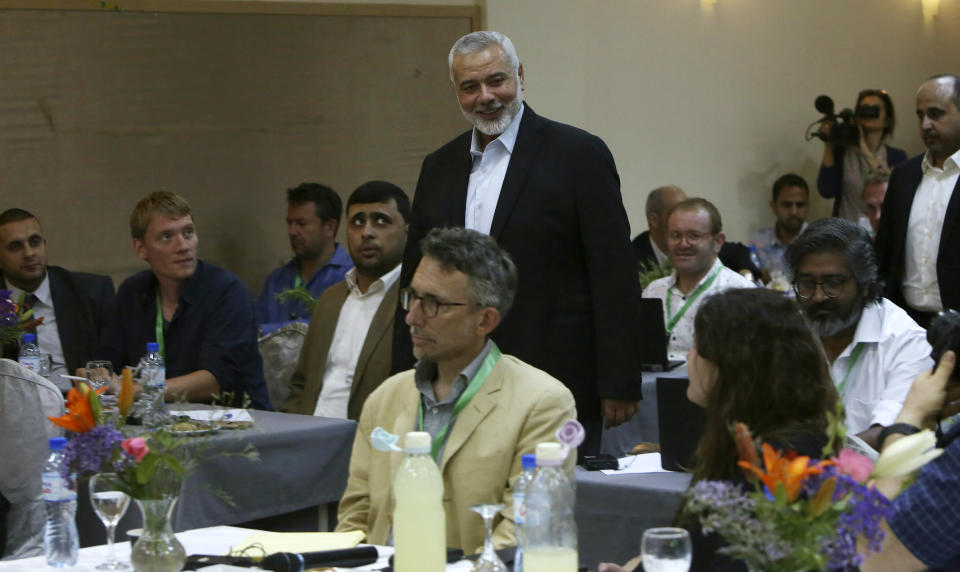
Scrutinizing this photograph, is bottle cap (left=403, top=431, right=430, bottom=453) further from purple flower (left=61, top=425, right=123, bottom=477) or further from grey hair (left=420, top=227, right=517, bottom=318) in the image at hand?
grey hair (left=420, top=227, right=517, bottom=318)

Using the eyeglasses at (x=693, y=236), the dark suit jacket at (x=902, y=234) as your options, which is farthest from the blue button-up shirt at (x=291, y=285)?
the dark suit jacket at (x=902, y=234)

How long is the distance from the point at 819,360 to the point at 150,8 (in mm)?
5156

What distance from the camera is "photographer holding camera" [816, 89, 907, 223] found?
28.8 ft

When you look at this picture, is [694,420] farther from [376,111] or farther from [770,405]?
[376,111]

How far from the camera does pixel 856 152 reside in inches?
347

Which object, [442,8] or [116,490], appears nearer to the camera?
[116,490]

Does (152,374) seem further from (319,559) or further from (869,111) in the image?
(869,111)

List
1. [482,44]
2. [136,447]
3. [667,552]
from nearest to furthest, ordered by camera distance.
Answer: [667,552] → [136,447] → [482,44]

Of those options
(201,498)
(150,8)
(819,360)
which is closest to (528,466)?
(819,360)

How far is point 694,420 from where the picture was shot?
10.4 ft

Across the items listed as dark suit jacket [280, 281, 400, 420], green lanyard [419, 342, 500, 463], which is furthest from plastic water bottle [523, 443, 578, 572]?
dark suit jacket [280, 281, 400, 420]

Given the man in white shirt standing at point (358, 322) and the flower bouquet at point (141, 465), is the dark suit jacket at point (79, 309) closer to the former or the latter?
the man in white shirt standing at point (358, 322)

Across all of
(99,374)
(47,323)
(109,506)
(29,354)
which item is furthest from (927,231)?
(47,323)

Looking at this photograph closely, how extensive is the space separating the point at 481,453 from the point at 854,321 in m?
1.31
